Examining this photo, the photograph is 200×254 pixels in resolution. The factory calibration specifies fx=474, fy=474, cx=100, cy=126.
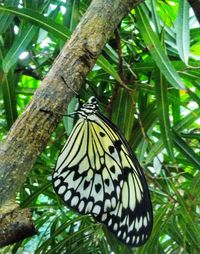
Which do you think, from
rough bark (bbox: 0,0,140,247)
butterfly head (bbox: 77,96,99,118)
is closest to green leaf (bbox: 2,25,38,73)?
butterfly head (bbox: 77,96,99,118)

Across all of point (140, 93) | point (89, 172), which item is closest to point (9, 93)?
point (89, 172)

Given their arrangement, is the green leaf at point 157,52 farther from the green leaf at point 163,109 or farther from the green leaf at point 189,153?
the green leaf at point 189,153

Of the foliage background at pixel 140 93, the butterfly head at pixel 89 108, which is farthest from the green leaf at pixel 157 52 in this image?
the butterfly head at pixel 89 108

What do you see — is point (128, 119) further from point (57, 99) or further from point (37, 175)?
point (57, 99)

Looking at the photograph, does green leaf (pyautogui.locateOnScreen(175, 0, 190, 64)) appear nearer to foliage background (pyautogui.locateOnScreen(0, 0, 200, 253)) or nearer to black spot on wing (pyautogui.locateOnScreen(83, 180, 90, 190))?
foliage background (pyautogui.locateOnScreen(0, 0, 200, 253))

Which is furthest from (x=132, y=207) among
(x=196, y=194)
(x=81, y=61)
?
(x=81, y=61)

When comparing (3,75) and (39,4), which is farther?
(39,4)
